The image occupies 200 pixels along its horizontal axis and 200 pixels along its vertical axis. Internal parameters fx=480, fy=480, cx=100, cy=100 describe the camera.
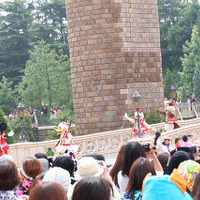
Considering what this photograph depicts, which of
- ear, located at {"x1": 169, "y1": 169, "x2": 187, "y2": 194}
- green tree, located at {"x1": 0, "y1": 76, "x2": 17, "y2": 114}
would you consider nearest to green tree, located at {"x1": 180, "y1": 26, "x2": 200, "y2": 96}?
green tree, located at {"x1": 0, "y1": 76, "x2": 17, "y2": 114}

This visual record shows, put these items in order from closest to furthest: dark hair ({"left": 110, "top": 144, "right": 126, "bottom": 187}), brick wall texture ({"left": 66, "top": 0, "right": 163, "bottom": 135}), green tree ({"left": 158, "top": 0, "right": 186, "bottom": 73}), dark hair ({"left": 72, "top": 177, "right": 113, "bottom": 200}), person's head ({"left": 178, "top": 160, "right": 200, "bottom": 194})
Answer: dark hair ({"left": 72, "top": 177, "right": 113, "bottom": 200}) → person's head ({"left": 178, "top": 160, "right": 200, "bottom": 194}) → dark hair ({"left": 110, "top": 144, "right": 126, "bottom": 187}) → brick wall texture ({"left": 66, "top": 0, "right": 163, "bottom": 135}) → green tree ({"left": 158, "top": 0, "right": 186, "bottom": 73})

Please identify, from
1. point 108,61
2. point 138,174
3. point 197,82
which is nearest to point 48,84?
point 197,82

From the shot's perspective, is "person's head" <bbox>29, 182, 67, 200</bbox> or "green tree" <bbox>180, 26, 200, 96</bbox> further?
"green tree" <bbox>180, 26, 200, 96</bbox>

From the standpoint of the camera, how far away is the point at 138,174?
420 cm

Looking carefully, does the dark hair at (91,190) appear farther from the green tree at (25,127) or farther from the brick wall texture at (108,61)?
the green tree at (25,127)

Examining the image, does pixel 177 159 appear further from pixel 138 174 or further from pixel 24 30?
pixel 24 30

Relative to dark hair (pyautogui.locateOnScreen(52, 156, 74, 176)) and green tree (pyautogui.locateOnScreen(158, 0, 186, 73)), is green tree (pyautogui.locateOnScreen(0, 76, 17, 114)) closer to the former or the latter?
green tree (pyautogui.locateOnScreen(158, 0, 186, 73))

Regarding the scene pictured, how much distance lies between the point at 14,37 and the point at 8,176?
55.5 meters

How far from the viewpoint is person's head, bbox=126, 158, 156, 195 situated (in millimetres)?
4176

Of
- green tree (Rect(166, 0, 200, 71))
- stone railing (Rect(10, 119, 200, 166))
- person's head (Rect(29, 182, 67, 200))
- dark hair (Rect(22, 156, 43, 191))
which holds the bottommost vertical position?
stone railing (Rect(10, 119, 200, 166))

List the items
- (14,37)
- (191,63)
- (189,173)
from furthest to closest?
1. (14,37)
2. (191,63)
3. (189,173)

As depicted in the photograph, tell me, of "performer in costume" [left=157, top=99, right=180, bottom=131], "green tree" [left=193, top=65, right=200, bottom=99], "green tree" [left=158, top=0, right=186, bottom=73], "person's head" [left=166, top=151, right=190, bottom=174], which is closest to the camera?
"person's head" [left=166, top=151, right=190, bottom=174]

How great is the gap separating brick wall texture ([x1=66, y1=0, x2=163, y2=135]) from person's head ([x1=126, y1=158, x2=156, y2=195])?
55.7ft

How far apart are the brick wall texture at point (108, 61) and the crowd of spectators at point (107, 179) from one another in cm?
1436
